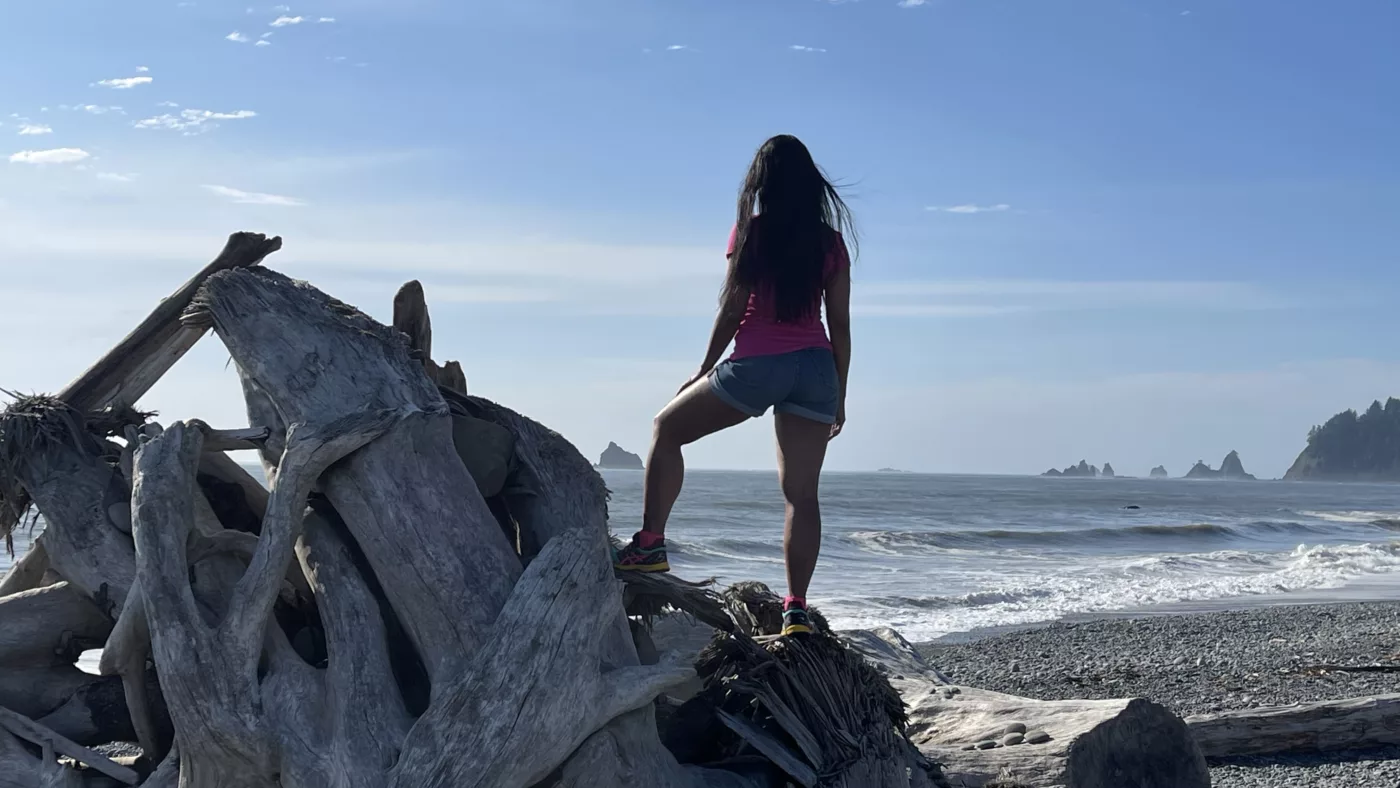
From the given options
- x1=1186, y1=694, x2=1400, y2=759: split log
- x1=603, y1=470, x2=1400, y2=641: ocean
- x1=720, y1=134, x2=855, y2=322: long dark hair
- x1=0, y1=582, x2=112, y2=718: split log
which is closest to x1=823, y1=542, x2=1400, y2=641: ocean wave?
x1=603, y1=470, x2=1400, y2=641: ocean

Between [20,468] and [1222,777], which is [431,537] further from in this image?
Answer: [1222,777]

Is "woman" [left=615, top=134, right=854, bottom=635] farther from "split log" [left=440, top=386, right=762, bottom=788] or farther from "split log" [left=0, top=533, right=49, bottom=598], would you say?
"split log" [left=0, top=533, right=49, bottom=598]

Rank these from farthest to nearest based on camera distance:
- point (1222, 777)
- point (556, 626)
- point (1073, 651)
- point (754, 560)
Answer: point (754, 560), point (1073, 651), point (1222, 777), point (556, 626)

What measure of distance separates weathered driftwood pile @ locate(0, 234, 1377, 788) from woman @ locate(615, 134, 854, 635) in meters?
0.29

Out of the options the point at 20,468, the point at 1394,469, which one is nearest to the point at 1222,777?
the point at 20,468

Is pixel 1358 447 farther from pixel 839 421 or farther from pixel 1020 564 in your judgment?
pixel 839 421

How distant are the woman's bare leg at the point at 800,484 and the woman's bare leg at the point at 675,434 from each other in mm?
229

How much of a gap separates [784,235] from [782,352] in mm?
451

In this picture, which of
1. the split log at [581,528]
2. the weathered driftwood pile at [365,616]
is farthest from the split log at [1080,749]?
the split log at [581,528]

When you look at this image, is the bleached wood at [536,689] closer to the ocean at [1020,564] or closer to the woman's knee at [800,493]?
the woman's knee at [800,493]

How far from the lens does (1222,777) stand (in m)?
6.11

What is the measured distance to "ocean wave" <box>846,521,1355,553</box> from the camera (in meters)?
30.8

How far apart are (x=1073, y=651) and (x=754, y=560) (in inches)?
473

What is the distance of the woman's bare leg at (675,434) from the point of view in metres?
4.56
